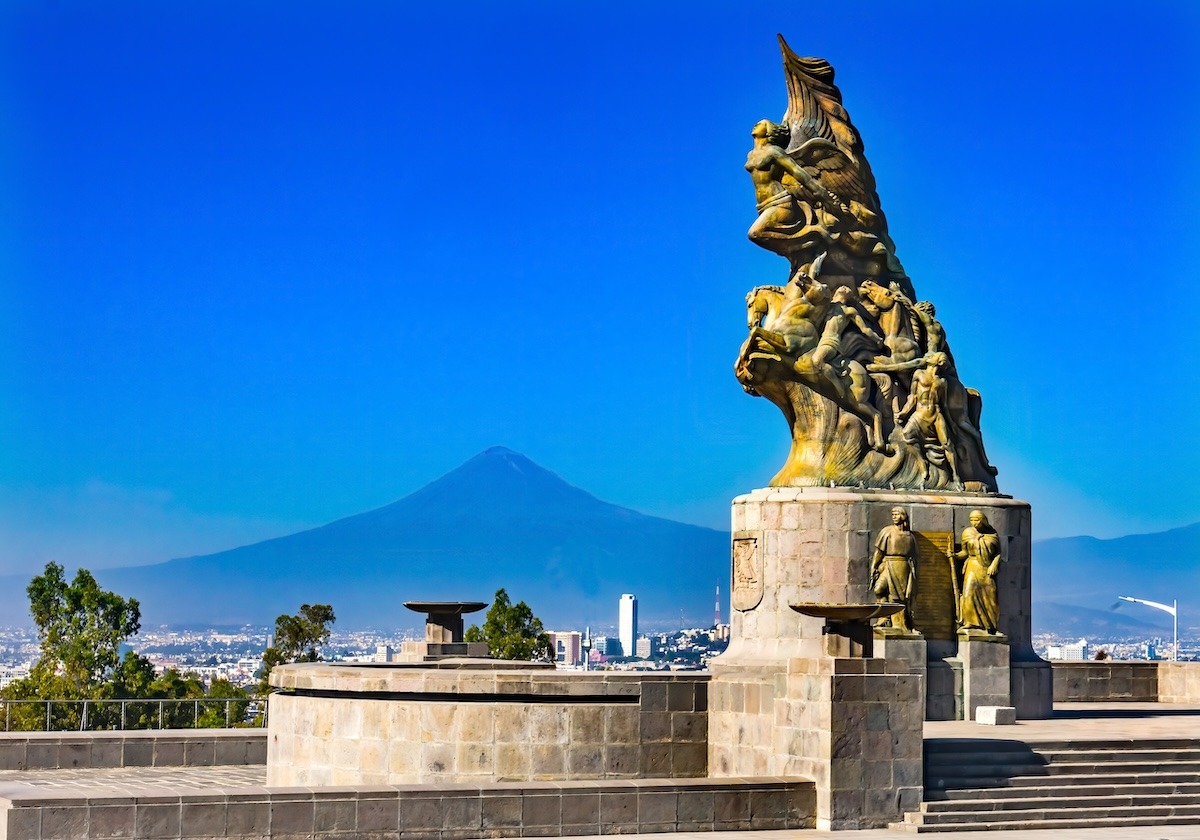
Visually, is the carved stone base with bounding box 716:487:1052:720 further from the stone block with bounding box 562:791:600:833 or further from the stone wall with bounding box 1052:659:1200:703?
the stone block with bounding box 562:791:600:833

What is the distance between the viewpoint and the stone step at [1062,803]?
62.8ft

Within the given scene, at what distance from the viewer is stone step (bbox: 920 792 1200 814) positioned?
1916 centimetres

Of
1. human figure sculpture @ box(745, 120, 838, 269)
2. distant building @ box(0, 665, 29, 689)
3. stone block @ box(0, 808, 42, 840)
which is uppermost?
human figure sculpture @ box(745, 120, 838, 269)

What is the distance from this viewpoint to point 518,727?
20969 mm

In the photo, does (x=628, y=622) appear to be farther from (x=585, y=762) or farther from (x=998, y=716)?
(x=585, y=762)

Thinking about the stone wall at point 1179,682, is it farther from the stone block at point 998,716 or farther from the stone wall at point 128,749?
the stone wall at point 128,749

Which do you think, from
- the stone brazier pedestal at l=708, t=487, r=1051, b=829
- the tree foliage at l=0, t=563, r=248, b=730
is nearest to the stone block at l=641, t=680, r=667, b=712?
the stone brazier pedestal at l=708, t=487, r=1051, b=829

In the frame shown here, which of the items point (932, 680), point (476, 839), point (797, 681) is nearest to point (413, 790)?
point (476, 839)

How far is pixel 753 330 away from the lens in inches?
1003

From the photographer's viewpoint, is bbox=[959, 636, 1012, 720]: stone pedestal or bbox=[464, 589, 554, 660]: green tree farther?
bbox=[464, 589, 554, 660]: green tree

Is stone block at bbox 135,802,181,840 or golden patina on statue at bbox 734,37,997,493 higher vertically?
golden patina on statue at bbox 734,37,997,493

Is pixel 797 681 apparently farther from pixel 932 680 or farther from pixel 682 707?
pixel 932 680

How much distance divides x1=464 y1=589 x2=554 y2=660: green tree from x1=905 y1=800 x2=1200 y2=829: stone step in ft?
77.5

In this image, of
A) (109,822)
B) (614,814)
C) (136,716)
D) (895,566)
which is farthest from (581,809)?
(136,716)
